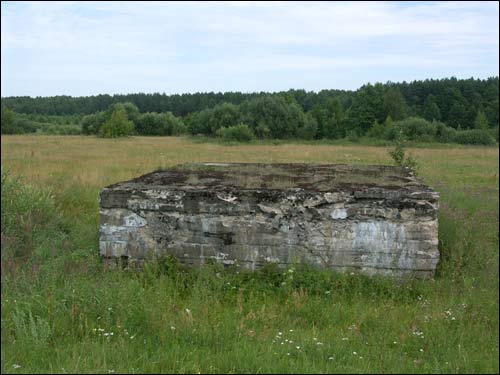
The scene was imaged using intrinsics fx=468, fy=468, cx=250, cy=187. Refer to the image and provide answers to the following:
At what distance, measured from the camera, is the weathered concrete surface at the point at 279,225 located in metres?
5.91

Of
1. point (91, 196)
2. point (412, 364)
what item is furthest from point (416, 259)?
point (91, 196)

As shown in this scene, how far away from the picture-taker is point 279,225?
20.0 feet

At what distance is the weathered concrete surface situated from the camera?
19.4 feet

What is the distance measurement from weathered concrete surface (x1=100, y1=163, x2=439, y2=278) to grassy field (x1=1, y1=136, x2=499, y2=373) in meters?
0.26

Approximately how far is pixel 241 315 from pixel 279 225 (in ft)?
5.14

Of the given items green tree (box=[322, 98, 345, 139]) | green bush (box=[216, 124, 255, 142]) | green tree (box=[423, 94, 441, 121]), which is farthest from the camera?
green tree (box=[322, 98, 345, 139])

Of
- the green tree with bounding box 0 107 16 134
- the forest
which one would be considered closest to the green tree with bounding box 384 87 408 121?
the forest

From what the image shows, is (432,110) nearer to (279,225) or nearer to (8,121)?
(279,225)

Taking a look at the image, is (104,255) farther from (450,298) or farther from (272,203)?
(450,298)

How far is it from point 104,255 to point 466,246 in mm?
5134

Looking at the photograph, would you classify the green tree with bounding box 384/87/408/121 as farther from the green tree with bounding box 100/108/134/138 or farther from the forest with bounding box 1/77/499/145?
the green tree with bounding box 100/108/134/138

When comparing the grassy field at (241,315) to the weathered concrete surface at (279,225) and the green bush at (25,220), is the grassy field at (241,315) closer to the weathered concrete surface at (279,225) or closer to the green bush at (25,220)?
the green bush at (25,220)

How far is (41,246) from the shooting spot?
22.8ft

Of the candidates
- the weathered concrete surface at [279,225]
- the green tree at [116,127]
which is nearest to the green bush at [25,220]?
the weathered concrete surface at [279,225]
